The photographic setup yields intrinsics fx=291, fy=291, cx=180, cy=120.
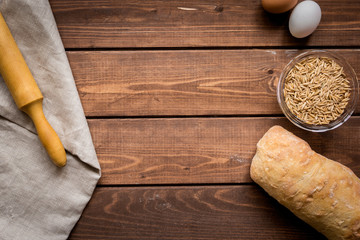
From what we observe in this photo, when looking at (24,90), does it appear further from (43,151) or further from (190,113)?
(190,113)

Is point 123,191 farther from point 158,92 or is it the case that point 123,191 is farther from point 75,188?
point 158,92

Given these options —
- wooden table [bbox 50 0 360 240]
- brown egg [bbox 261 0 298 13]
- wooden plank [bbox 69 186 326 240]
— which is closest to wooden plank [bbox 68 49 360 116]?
wooden table [bbox 50 0 360 240]

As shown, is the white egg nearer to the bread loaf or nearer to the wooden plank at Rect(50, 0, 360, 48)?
the wooden plank at Rect(50, 0, 360, 48)

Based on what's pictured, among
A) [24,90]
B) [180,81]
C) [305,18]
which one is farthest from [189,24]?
[24,90]

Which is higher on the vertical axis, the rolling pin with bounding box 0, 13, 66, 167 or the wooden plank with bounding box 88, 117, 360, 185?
the rolling pin with bounding box 0, 13, 66, 167

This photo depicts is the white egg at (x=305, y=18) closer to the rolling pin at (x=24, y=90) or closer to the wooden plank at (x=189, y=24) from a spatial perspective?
the wooden plank at (x=189, y=24)
